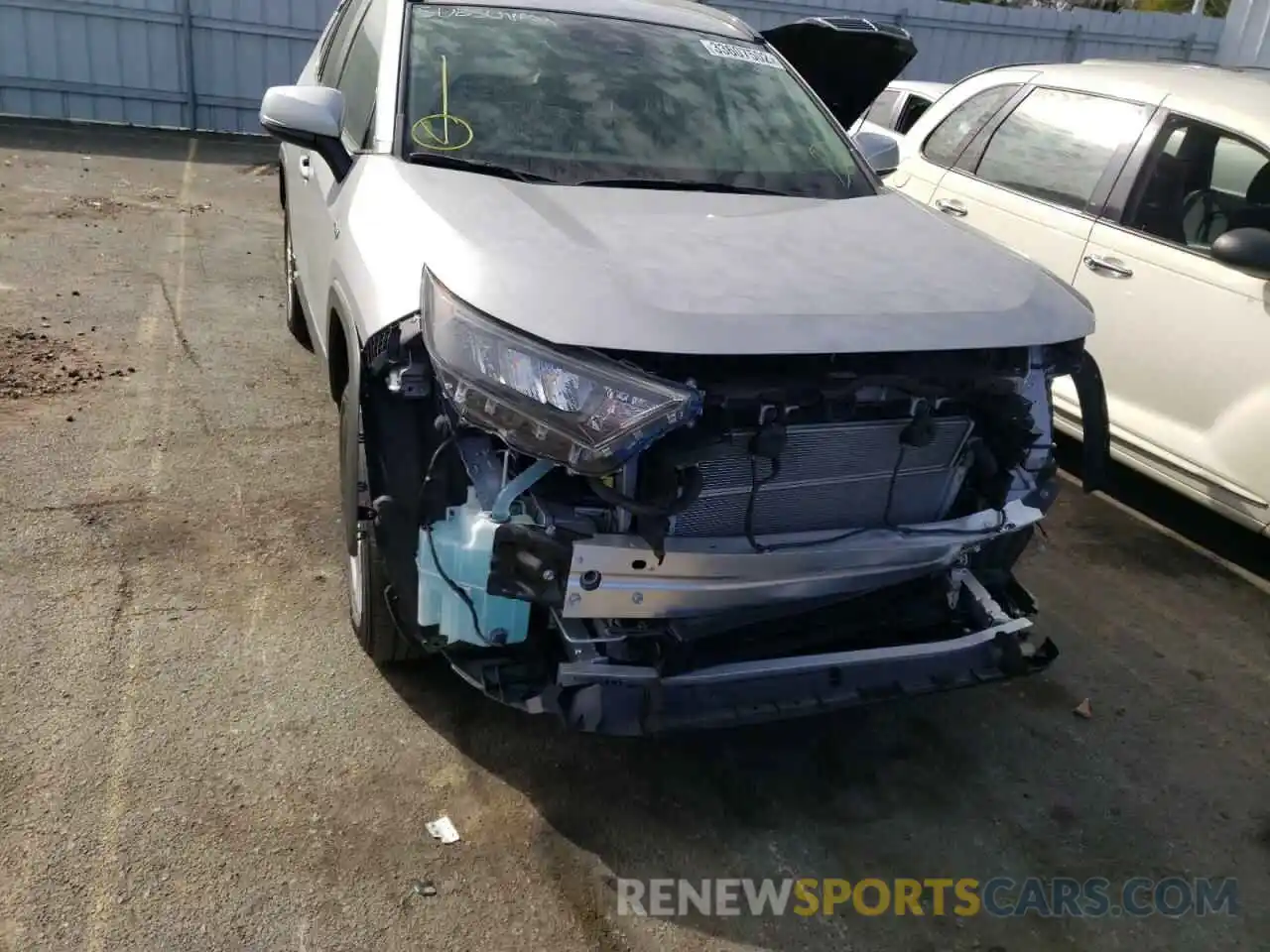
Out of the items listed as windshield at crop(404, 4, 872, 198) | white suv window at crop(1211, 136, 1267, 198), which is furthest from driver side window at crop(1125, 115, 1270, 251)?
windshield at crop(404, 4, 872, 198)

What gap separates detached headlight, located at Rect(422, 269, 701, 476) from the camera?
2.19 m

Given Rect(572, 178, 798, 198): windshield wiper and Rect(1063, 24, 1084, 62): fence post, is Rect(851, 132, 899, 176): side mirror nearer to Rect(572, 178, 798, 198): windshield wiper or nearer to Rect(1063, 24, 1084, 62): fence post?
Rect(572, 178, 798, 198): windshield wiper

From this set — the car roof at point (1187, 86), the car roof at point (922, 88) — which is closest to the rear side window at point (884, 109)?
the car roof at point (922, 88)

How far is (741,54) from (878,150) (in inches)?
26.1

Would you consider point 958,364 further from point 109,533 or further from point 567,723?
point 109,533

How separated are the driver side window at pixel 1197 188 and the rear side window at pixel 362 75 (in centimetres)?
329

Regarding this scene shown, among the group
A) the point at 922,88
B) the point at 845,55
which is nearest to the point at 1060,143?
the point at 845,55

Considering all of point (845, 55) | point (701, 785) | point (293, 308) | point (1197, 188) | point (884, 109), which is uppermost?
point (845, 55)

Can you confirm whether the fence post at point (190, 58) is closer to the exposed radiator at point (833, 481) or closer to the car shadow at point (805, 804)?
the car shadow at point (805, 804)

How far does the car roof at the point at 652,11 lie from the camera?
378 cm

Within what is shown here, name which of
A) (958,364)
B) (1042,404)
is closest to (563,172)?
(958,364)

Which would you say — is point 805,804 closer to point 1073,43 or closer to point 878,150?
point 878,150

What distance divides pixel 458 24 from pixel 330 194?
72 cm

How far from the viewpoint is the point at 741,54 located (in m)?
4.05
